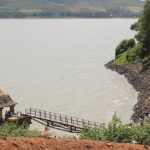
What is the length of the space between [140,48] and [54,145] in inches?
3314

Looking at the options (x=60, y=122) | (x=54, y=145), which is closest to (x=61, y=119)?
(x=60, y=122)

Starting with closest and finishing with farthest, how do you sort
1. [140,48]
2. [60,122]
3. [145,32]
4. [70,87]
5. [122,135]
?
[122,135] < [60,122] < [70,87] < [145,32] < [140,48]

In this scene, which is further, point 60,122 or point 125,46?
point 125,46

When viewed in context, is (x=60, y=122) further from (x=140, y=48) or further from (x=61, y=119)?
(x=140, y=48)

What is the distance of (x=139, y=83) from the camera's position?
89.1 m

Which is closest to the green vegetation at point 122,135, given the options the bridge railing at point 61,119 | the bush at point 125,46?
the bridge railing at point 61,119

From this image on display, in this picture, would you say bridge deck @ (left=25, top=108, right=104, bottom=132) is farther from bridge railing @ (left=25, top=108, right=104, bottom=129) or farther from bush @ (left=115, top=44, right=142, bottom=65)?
bush @ (left=115, top=44, right=142, bottom=65)

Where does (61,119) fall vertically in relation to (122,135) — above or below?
below

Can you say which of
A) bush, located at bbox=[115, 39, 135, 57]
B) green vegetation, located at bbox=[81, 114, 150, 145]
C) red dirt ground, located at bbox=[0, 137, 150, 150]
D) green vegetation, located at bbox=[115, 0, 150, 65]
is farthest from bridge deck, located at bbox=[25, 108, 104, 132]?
bush, located at bbox=[115, 39, 135, 57]

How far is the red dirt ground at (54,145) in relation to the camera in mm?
22250

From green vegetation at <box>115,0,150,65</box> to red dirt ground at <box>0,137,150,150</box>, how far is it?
76363mm

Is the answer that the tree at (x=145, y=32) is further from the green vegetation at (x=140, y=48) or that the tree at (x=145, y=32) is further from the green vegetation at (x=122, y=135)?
the green vegetation at (x=122, y=135)

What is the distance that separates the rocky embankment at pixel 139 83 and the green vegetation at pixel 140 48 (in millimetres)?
2224

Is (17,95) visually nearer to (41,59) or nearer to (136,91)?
(136,91)
